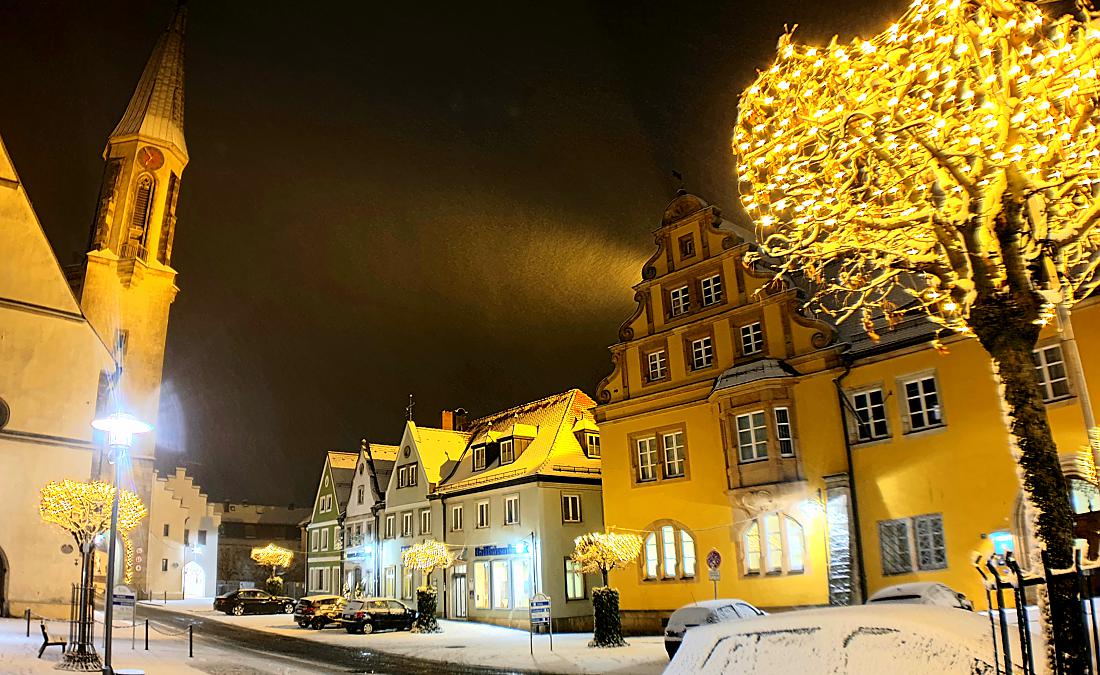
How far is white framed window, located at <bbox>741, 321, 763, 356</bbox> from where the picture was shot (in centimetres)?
2712

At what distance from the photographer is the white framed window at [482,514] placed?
1533 inches

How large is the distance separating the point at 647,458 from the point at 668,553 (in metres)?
3.62

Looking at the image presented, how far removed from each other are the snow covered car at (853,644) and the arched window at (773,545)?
1733 cm

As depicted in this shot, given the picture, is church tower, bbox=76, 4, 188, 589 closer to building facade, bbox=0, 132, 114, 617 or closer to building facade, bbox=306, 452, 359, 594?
building facade, bbox=306, 452, 359, 594

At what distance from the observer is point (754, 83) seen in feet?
30.4

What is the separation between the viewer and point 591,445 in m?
39.3

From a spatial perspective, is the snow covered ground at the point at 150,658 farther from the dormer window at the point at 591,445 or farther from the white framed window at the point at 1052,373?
the white framed window at the point at 1052,373

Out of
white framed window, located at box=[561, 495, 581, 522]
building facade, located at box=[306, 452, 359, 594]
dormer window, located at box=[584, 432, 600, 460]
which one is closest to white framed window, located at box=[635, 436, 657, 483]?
white framed window, located at box=[561, 495, 581, 522]

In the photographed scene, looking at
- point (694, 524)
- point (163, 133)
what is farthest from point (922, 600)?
point (163, 133)

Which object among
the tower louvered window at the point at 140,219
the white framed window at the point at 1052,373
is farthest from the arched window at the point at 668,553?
the tower louvered window at the point at 140,219

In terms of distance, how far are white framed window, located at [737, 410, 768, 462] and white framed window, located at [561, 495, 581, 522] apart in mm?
12446

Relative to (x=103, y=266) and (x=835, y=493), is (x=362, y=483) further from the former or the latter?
(x=835, y=493)

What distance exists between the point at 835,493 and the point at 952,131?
17.7 meters

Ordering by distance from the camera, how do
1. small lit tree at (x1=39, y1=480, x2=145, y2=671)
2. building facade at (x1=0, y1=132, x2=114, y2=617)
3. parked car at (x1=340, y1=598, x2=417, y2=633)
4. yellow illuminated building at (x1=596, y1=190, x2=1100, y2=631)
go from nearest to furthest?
small lit tree at (x1=39, y1=480, x2=145, y2=671)
yellow illuminated building at (x1=596, y1=190, x2=1100, y2=631)
building facade at (x1=0, y1=132, x2=114, y2=617)
parked car at (x1=340, y1=598, x2=417, y2=633)
